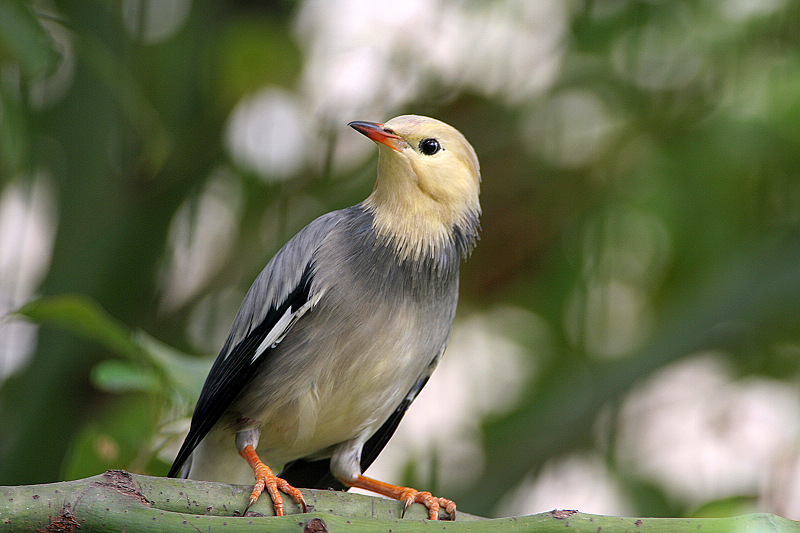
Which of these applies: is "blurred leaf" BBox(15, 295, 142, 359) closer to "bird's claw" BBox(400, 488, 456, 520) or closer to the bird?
the bird

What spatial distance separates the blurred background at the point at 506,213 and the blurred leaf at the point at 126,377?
1.35 metres

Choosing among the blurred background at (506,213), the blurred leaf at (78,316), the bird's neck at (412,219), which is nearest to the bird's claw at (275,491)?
the blurred leaf at (78,316)

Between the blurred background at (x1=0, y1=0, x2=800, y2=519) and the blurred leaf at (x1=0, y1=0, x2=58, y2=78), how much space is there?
124 cm

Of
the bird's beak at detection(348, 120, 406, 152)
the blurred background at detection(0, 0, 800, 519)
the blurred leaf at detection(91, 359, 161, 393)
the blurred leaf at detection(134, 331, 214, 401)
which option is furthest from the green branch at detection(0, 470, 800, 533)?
the blurred background at detection(0, 0, 800, 519)

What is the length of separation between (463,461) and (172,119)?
2288 mm

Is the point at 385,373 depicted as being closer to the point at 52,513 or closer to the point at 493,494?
the point at 52,513

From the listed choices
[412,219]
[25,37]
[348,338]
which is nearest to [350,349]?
[348,338]

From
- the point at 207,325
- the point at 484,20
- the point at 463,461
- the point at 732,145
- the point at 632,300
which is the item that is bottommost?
the point at 463,461

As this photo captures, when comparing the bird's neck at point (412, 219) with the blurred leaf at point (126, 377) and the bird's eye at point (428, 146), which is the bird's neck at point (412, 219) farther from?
the blurred leaf at point (126, 377)

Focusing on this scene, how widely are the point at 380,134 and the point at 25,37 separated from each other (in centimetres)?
96

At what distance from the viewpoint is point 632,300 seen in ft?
Answer: 14.9

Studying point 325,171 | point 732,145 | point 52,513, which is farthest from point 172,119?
point 52,513

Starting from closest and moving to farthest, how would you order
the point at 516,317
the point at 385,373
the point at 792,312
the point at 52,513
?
the point at 52,513 < the point at 385,373 < the point at 792,312 < the point at 516,317

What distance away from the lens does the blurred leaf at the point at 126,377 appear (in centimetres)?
225
